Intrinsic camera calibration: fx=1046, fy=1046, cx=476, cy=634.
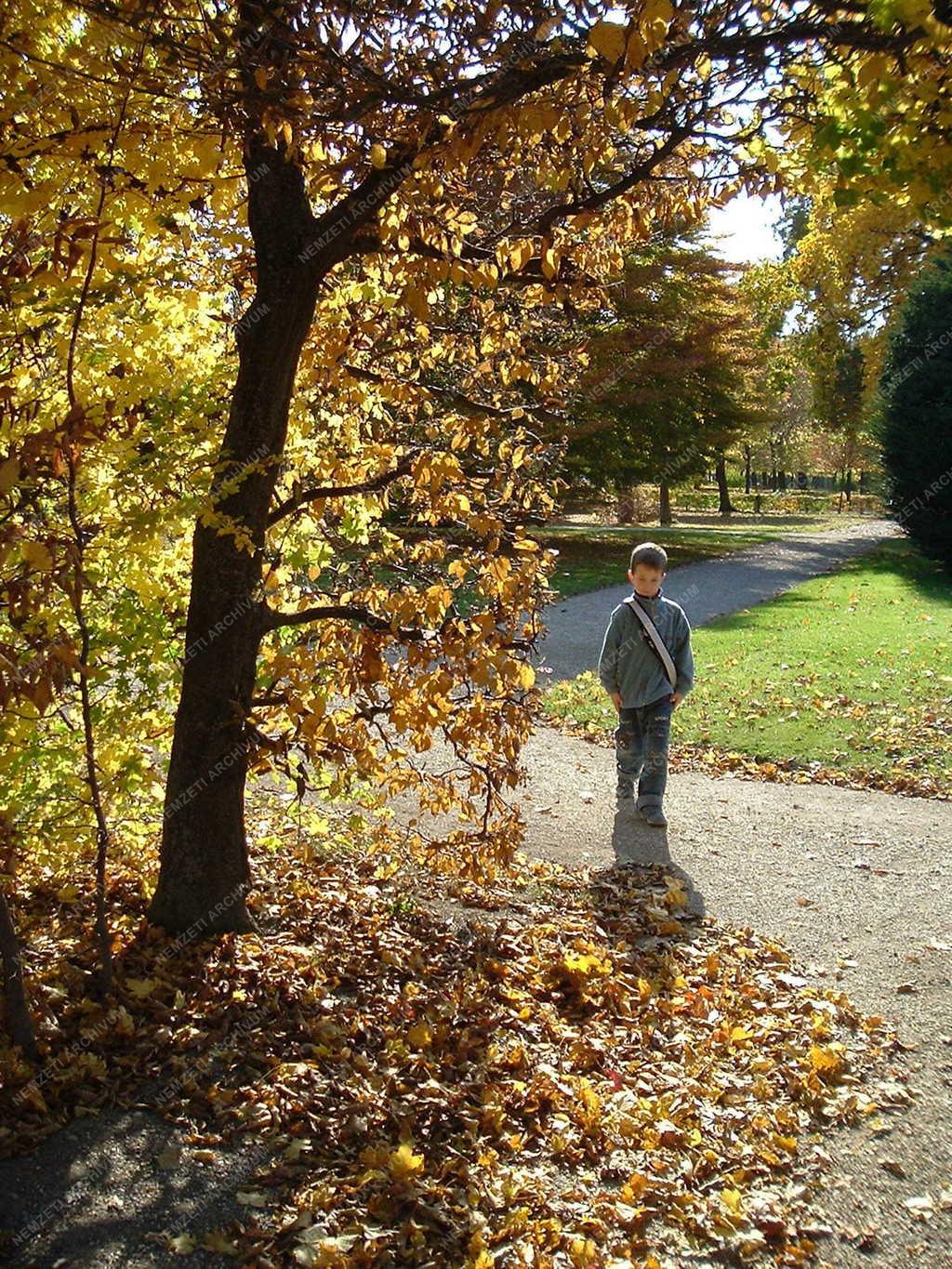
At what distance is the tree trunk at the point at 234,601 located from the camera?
410 cm

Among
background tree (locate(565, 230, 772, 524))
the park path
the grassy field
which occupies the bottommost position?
the park path

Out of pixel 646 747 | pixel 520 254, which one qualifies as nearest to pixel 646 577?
pixel 646 747

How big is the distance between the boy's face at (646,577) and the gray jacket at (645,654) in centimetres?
7

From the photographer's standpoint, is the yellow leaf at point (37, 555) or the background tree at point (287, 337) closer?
the yellow leaf at point (37, 555)

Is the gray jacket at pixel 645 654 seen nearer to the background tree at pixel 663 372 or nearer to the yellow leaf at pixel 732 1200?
the yellow leaf at pixel 732 1200

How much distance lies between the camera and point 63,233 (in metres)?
3.33

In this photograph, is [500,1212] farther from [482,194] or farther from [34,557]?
[482,194]

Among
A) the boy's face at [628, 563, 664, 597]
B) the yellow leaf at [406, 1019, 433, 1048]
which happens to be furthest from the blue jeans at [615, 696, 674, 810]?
the yellow leaf at [406, 1019, 433, 1048]

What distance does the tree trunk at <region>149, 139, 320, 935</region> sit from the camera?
4.10 m

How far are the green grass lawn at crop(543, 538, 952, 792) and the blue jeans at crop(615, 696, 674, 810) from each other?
2.33 metres

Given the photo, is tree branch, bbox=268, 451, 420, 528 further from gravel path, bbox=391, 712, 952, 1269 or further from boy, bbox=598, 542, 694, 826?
gravel path, bbox=391, 712, 952, 1269

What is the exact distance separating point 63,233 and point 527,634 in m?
2.25

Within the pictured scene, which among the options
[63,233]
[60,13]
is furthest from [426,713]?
[60,13]

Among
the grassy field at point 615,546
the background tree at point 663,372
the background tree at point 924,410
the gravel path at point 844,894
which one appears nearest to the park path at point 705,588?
the grassy field at point 615,546
